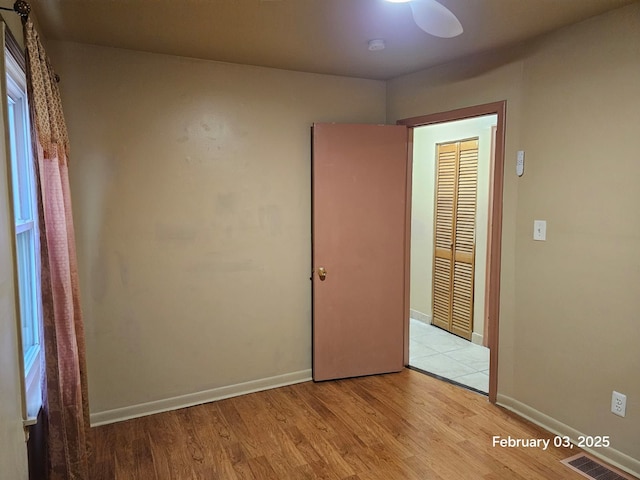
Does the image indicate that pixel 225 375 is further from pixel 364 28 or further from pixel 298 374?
pixel 364 28

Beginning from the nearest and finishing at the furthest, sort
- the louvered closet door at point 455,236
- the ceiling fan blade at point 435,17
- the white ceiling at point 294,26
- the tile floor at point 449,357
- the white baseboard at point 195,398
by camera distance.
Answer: the ceiling fan blade at point 435,17 < the white ceiling at point 294,26 < the white baseboard at point 195,398 < the tile floor at point 449,357 < the louvered closet door at point 455,236

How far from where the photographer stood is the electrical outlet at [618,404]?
224 centimetres

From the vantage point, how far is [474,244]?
4.16 metres

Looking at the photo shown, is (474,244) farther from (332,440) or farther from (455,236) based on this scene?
(332,440)

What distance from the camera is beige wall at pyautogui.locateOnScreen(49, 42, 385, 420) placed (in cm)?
267

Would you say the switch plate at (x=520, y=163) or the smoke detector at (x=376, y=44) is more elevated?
the smoke detector at (x=376, y=44)

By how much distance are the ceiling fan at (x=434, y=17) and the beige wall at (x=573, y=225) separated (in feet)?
3.10

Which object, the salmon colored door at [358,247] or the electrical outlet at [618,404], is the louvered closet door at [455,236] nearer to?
the salmon colored door at [358,247]

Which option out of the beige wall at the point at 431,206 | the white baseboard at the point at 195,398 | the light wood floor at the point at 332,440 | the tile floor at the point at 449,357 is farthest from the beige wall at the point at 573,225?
the white baseboard at the point at 195,398

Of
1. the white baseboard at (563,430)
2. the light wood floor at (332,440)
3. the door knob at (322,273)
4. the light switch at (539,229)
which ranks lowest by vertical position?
the light wood floor at (332,440)

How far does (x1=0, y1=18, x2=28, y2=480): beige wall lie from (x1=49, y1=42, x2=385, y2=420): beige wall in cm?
126

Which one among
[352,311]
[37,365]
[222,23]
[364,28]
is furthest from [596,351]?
[37,365]

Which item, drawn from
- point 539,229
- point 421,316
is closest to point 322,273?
point 539,229

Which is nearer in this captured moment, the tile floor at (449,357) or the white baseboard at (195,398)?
the white baseboard at (195,398)
